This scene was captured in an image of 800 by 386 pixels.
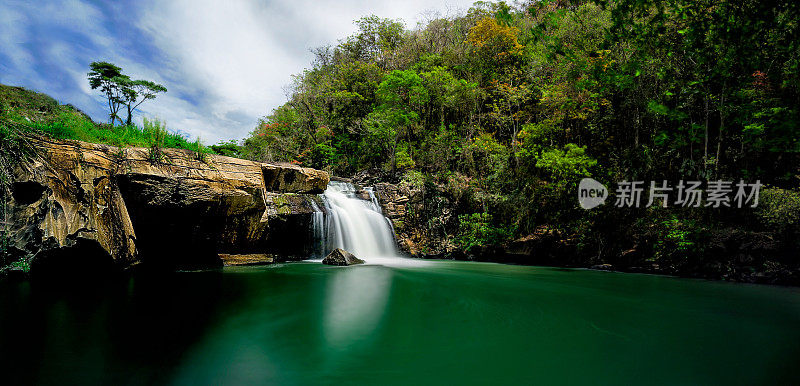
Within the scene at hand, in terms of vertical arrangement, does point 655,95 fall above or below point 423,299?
above

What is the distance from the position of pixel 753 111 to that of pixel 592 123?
163 inches

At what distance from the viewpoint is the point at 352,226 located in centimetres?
1162

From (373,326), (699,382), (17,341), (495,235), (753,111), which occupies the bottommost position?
(17,341)

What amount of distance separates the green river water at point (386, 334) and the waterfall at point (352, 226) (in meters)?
4.49

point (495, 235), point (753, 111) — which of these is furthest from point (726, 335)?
point (495, 235)

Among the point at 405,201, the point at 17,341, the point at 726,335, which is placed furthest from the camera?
the point at 405,201

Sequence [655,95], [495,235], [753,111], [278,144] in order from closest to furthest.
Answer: [753,111], [655,95], [495,235], [278,144]

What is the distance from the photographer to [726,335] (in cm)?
376

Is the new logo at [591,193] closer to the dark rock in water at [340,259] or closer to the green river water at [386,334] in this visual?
the green river water at [386,334]

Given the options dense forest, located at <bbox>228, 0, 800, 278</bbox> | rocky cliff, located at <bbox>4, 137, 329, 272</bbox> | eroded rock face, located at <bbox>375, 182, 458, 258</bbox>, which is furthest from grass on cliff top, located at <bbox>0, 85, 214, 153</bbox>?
dense forest, located at <bbox>228, 0, 800, 278</bbox>

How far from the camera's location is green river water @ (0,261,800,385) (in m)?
2.64

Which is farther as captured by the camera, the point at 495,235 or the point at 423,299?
the point at 495,235

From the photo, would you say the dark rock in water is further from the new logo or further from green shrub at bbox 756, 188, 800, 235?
green shrub at bbox 756, 188, 800, 235

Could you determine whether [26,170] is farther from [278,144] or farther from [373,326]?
[278,144]
